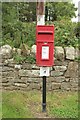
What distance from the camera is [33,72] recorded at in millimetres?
5410

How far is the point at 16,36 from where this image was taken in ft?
20.8

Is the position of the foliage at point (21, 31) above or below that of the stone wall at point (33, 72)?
above

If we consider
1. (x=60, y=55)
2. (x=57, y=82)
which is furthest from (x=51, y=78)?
(x=60, y=55)

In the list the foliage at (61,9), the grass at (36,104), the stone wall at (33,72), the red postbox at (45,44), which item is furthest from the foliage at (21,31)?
the foliage at (61,9)

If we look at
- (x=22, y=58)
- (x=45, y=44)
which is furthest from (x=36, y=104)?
(x=45, y=44)

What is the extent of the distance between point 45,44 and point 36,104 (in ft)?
3.74

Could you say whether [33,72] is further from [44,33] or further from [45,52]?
[44,33]

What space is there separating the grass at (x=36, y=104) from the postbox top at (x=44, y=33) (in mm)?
1182

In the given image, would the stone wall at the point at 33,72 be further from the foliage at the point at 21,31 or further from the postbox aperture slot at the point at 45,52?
the postbox aperture slot at the point at 45,52

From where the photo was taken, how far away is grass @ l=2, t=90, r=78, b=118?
14.6 ft

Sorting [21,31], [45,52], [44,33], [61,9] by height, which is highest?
[61,9]

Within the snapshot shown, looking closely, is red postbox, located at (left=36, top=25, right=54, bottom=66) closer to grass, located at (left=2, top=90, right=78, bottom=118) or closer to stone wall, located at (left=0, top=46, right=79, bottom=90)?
grass, located at (left=2, top=90, right=78, bottom=118)

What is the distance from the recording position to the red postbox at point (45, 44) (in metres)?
4.42

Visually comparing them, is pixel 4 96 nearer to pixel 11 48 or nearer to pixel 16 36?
pixel 11 48
